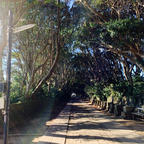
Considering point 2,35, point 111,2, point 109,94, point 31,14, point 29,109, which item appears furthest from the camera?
point 109,94

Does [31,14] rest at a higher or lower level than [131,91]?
higher

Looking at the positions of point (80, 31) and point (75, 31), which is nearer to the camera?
point (80, 31)

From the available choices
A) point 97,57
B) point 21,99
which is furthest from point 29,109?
point 97,57

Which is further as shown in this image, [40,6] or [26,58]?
[26,58]

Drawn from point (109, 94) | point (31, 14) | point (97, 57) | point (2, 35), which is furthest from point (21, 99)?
point (97, 57)

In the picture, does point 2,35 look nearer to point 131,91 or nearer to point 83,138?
point 83,138

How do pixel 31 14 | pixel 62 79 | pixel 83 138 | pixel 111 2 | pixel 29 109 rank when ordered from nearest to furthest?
pixel 83 138 < pixel 111 2 < pixel 31 14 < pixel 29 109 < pixel 62 79

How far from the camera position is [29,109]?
1405 centimetres

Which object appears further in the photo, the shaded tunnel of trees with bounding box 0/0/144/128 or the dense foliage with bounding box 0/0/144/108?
the dense foliage with bounding box 0/0/144/108

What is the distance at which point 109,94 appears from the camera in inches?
841

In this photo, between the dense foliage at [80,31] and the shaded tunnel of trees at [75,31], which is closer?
the shaded tunnel of trees at [75,31]

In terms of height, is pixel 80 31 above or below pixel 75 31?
below

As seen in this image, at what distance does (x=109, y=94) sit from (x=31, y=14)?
1303 cm

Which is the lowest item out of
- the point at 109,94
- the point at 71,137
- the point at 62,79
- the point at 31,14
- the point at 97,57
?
the point at 71,137
